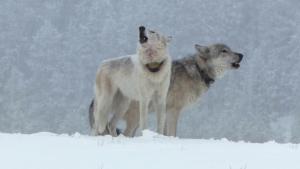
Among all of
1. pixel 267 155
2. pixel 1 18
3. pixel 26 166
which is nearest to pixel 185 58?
pixel 267 155

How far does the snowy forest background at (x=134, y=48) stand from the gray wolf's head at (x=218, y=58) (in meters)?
42.8

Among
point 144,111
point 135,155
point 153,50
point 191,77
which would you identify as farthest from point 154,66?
point 135,155

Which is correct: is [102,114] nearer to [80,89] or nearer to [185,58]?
[185,58]

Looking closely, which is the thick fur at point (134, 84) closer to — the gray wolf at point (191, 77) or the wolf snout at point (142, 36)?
the wolf snout at point (142, 36)

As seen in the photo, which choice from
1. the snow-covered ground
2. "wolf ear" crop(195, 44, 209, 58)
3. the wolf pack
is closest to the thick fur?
the wolf pack

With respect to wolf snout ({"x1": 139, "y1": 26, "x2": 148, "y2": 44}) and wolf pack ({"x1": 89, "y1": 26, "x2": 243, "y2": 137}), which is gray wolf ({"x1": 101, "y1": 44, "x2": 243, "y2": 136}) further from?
wolf snout ({"x1": 139, "y1": 26, "x2": 148, "y2": 44})

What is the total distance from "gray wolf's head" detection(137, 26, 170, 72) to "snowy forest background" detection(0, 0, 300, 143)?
4474 centimetres

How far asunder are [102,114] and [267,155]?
5.92m

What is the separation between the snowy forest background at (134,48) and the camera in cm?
6606

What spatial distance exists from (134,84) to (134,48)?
61.6m

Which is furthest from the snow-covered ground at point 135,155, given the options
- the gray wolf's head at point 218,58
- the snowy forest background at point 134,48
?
the snowy forest background at point 134,48

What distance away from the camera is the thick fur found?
1293 cm

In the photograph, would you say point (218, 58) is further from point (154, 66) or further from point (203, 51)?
point (154, 66)

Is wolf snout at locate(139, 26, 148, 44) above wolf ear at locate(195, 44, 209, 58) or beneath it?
above
